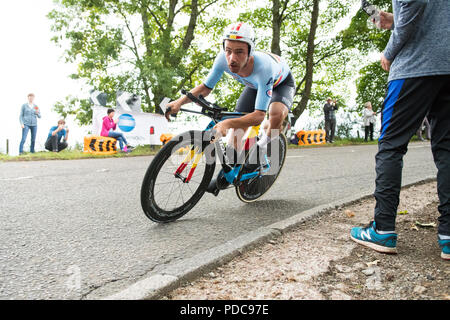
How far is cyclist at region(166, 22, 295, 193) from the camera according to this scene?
335 centimetres

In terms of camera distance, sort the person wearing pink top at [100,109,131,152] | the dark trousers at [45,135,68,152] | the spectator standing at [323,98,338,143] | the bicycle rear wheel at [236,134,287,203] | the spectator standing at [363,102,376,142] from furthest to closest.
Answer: the spectator standing at [363,102,376,142]
the spectator standing at [323,98,338,143]
the person wearing pink top at [100,109,131,152]
the dark trousers at [45,135,68,152]
the bicycle rear wheel at [236,134,287,203]

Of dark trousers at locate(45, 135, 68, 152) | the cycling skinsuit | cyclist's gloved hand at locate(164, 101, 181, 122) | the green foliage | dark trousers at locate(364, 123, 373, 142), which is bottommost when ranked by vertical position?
dark trousers at locate(45, 135, 68, 152)

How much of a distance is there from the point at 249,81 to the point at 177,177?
1247 millimetres

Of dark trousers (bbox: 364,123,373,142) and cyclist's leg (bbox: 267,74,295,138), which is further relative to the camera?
dark trousers (bbox: 364,123,373,142)

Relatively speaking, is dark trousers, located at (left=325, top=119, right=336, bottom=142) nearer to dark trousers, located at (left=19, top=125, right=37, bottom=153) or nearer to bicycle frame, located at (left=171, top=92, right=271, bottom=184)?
dark trousers, located at (left=19, top=125, right=37, bottom=153)

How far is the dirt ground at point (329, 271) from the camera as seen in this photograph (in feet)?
6.88

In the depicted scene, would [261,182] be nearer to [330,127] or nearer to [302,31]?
[330,127]

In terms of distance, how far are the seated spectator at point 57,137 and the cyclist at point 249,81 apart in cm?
1090

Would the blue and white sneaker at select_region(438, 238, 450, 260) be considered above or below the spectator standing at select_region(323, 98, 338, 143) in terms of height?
below

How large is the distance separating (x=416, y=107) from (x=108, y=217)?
2.91 m

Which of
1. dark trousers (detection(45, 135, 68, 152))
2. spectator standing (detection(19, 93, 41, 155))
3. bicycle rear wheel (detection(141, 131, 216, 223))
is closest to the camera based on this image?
bicycle rear wheel (detection(141, 131, 216, 223))

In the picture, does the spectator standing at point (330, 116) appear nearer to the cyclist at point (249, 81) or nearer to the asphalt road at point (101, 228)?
the asphalt road at point (101, 228)

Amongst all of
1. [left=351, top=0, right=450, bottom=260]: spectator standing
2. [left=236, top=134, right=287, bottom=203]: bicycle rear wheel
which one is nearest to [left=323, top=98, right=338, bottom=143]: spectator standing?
[left=236, top=134, right=287, bottom=203]: bicycle rear wheel

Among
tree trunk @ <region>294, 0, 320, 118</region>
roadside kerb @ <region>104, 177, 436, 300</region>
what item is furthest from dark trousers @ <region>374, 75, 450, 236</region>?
tree trunk @ <region>294, 0, 320, 118</region>
